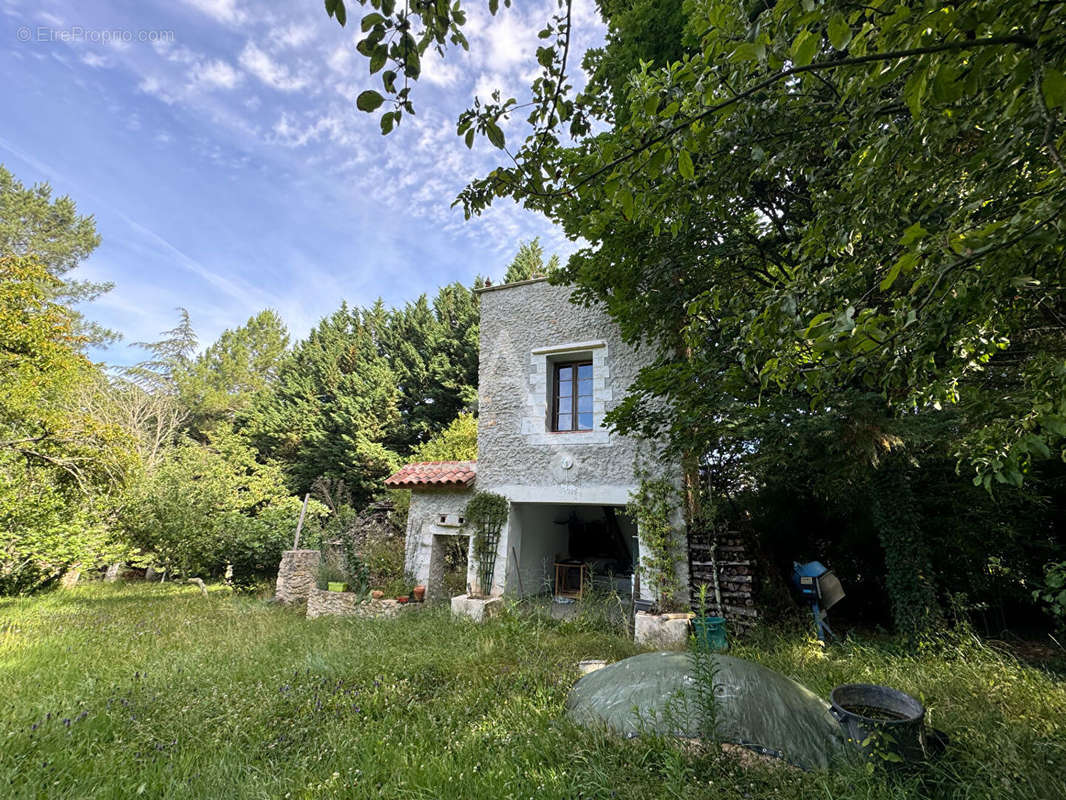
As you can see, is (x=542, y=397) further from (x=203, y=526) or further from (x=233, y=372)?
(x=233, y=372)

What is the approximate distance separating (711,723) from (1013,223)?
2.73 m

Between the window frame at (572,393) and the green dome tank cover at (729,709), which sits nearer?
the green dome tank cover at (729,709)

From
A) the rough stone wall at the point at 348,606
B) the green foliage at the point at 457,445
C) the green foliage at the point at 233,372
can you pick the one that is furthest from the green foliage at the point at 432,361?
the rough stone wall at the point at 348,606

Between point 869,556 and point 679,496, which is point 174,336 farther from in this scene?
point 869,556

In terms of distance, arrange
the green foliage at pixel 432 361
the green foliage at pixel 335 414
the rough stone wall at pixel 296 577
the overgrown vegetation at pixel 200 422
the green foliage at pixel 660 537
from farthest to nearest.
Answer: the green foliage at pixel 432 361 → the green foliage at pixel 335 414 → the rough stone wall at pixel 296 577 → the overgrown vegetation at pixel 200 422 → the green foliage at pixel 660 537

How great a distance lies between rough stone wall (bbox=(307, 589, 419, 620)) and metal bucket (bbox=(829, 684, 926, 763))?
631 cm

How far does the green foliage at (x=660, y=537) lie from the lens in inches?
235

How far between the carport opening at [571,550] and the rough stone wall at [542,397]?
0.63 metres

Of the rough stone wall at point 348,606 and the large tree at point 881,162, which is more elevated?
the large tree at point 881,162

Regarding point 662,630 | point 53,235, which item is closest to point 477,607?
point 662,630

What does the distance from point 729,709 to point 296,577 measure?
360 inches

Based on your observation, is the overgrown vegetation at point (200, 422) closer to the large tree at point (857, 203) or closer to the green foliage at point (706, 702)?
the green foliage at point (706, 702)

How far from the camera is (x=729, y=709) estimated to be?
109 inches

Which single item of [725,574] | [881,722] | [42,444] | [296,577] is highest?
[42,444]
